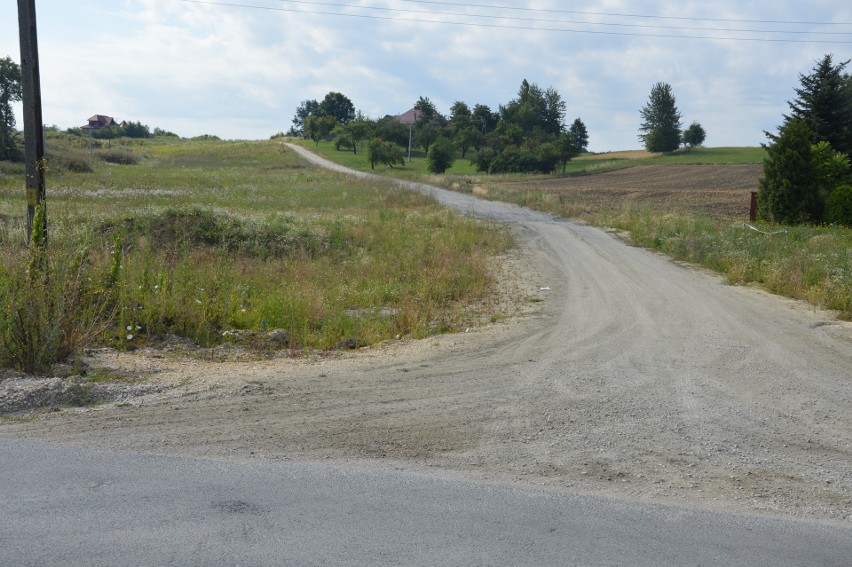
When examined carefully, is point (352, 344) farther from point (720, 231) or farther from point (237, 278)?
point (720, 231)

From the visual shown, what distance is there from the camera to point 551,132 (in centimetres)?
13675

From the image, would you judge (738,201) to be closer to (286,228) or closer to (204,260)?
(286,228)

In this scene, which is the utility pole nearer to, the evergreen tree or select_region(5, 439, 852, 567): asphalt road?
select_region(5, 439, 852, 567): asphalt road

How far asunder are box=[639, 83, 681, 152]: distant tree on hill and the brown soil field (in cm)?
2544

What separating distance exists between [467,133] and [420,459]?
114660mm

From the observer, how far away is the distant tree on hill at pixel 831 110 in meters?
37.6

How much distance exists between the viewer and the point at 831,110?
37781 mm

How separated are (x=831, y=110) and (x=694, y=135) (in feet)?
290

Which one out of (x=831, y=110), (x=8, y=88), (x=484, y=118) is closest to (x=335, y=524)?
(x=831, y=110)

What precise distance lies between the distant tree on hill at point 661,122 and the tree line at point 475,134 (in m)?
11.2

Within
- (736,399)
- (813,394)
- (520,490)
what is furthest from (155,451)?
(813,394)

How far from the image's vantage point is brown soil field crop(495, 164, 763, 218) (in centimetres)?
4099

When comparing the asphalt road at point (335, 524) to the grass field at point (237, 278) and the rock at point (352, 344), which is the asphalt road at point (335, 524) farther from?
the rock at point (352, 344)

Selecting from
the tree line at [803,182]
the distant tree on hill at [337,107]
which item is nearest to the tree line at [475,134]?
the distant tree on hill at [337,107]
